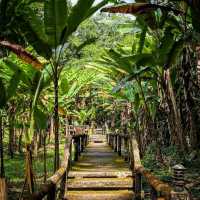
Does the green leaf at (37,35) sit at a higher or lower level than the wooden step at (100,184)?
higher

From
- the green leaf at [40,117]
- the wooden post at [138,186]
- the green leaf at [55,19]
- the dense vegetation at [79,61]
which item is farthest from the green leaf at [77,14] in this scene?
the wooden post at [138,186]

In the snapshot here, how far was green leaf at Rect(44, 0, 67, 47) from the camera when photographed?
7.05m

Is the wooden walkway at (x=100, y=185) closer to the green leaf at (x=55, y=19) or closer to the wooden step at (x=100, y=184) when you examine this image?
the wooden step at (x=100, y=184)

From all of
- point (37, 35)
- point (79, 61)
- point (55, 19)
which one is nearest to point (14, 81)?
point (37, 35)

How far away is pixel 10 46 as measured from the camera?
624 centimetres

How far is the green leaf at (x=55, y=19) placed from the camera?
278 inches

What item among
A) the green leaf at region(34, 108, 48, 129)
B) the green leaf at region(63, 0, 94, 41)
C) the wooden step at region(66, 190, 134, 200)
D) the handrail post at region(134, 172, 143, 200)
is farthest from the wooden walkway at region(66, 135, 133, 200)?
the green leaf at region(63, 0, 94, 41)

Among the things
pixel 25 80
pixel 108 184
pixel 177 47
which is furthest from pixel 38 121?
pixel 177 47

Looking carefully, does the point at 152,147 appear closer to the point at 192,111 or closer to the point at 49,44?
the point at 192,111

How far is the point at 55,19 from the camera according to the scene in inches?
286

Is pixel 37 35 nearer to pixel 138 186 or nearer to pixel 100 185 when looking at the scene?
pixel 100 185

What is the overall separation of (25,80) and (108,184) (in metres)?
2.41

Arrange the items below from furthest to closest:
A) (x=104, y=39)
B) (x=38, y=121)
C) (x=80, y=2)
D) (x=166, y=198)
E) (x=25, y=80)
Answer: (x=104, y=39)
(x=38, y=121)
(x=25, y=80)
(x=80, y=2)
(x=166, y=198)

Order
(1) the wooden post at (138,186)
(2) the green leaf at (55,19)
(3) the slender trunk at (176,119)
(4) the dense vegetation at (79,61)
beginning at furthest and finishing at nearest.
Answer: (3) the slender trunk at (176,119)
(1) the wooden post at (138,186)
(4) the dense vegetation at (79,61)
(2) the green leaf at (55,19)
